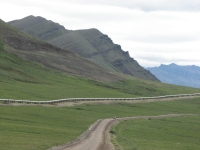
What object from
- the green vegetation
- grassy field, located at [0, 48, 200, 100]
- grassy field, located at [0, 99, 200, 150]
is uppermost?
grassy field, located at [0, 48, 200, 100]

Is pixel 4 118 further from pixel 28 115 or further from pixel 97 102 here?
pixel 97 102

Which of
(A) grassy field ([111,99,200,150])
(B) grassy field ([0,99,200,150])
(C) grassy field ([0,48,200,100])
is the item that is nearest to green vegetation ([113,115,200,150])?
(A) grassy field ([111,99,200,150])

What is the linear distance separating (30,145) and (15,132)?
11662 millimetres

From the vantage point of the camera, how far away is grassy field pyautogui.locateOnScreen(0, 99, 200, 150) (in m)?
51.7

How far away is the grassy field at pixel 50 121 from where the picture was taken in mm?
51694

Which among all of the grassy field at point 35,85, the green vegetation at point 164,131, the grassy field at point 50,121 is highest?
the grassy field at point 35,85

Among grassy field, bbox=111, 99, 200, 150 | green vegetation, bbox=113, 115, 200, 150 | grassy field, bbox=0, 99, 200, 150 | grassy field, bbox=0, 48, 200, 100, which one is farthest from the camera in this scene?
grassy field, bbox=0, 48, 200, 100

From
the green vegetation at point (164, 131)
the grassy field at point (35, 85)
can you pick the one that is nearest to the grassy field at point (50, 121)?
the green vegetation at point (164, 131)

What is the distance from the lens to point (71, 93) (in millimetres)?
153750

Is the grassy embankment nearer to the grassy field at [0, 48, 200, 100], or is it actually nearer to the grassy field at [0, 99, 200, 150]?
the grassy field at [0, 48, 200, 100]

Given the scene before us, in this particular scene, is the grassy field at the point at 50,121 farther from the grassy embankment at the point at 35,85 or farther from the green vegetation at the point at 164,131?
the grassy embankment at the point at 35,85

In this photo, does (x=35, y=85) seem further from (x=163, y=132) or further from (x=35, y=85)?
(x=163, y=132)

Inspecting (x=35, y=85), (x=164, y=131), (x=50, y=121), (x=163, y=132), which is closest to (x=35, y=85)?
(x=35, y=85)

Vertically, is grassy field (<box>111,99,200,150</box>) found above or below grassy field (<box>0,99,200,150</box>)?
below
